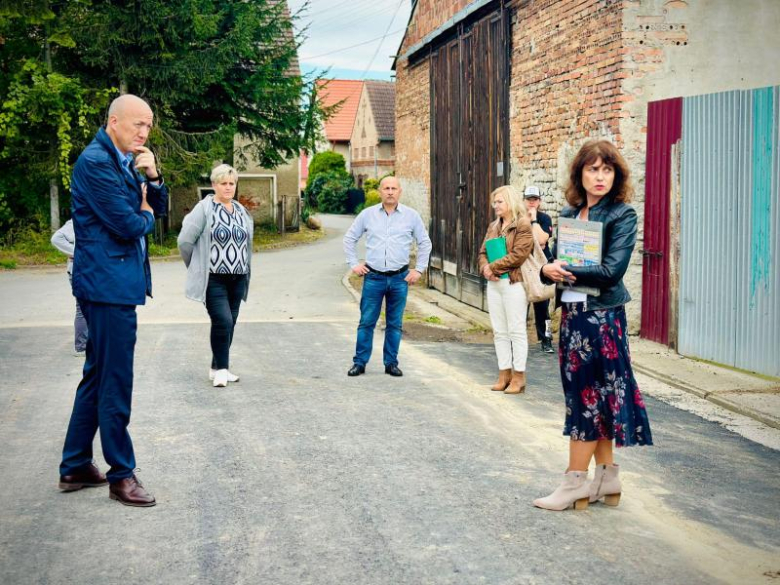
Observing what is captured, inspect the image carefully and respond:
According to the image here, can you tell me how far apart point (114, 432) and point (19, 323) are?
8.58 meters

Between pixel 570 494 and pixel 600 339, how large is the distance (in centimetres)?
85

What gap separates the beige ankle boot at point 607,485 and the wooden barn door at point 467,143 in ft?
30.9

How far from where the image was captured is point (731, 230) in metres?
9.14

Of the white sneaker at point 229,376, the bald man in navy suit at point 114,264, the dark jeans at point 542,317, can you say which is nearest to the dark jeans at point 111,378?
the bald man in navy suit at point 114,264

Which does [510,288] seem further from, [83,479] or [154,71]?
[154,71]

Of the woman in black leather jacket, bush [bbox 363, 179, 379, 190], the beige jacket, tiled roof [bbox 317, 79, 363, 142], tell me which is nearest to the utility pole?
the beige jacket

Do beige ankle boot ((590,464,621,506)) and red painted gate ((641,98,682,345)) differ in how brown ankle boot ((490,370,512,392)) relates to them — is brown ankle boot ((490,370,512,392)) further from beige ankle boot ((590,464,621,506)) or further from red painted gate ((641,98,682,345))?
beige ankle boot ((590,464,621,506))

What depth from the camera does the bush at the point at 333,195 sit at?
54.6 m

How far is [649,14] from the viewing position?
34.6 ft

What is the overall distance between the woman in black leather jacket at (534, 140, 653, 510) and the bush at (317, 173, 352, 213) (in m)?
50.0

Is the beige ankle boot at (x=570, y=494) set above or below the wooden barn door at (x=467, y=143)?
below

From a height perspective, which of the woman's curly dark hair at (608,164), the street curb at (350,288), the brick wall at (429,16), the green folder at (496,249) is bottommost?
the street curb at (350,288)

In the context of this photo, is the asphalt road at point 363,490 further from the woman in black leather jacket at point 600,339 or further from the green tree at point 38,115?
the green tree at point 38,115

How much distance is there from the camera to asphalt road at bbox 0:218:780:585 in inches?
165
